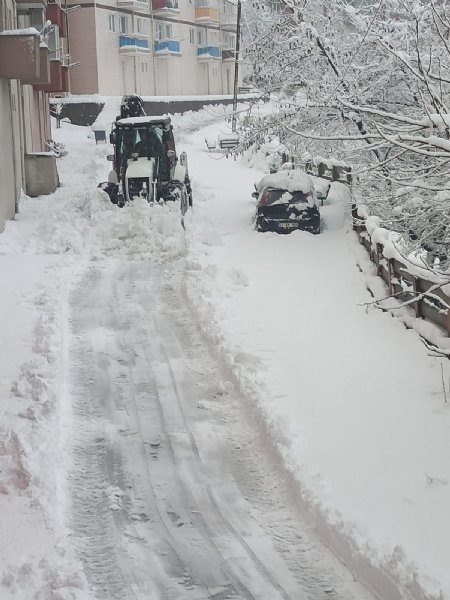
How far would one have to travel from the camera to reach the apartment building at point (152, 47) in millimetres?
51125

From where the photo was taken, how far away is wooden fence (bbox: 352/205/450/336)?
357 inches

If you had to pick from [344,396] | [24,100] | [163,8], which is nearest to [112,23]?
[163,8]

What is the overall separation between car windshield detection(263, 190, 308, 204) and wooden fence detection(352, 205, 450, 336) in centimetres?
417

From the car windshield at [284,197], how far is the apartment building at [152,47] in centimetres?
3526

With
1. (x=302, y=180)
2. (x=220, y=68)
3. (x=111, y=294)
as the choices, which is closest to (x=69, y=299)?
(x=111, y=294)

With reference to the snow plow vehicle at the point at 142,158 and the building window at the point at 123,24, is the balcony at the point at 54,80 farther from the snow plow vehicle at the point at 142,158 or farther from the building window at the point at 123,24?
the building window at the point at 123,24

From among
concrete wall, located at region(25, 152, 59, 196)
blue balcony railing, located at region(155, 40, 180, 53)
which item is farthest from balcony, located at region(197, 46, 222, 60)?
concrete wall, located at region(25, 152, 59, 196)

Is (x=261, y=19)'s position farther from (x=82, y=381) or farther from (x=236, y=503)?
(x=236, y=503)

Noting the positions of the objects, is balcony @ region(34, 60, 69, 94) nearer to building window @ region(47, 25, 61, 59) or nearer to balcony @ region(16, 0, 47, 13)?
balcony @ region(16, 0, 47, 13)

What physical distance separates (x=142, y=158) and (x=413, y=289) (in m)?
12.1

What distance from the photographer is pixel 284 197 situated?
59.5 feet

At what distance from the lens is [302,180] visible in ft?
61.4

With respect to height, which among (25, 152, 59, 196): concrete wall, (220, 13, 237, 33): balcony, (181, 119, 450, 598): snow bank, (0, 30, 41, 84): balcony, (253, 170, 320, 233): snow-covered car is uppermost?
(0, 30, 41, 84): balcony

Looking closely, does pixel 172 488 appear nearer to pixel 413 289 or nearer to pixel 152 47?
pixel 413 289
